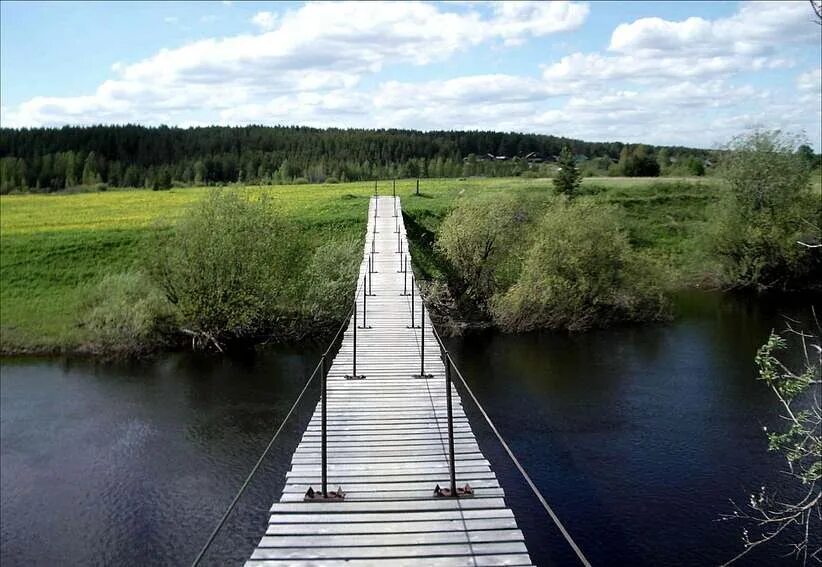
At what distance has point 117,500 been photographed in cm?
1764

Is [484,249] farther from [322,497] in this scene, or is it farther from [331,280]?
[322,497]

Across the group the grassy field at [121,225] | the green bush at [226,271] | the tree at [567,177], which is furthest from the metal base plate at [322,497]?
the tree at [567,177]

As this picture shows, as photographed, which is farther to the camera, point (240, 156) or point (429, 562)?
point (240, 156)

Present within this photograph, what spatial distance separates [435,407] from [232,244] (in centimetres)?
2044

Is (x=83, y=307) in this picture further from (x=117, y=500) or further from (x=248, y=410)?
(x=117, y=500)

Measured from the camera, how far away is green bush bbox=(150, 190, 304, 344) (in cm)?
2991

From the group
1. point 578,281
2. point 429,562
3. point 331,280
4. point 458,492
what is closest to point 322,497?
point 458,492

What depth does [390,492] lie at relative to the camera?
28.5 ft

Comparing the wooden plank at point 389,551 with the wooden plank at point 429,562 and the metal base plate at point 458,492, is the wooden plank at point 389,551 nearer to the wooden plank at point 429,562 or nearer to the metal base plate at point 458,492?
the wooden plank at point 429,562

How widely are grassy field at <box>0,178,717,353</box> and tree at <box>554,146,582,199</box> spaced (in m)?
1.93

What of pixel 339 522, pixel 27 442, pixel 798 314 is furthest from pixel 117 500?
pixel 798 314

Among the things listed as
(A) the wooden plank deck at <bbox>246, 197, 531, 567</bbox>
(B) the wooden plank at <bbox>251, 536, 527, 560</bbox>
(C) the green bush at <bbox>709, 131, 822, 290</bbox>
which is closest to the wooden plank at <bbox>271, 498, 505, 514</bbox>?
(A) the wooden plank deck at <bbox>246, 197, 531, 567</bbox>

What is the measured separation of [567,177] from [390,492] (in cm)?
4484

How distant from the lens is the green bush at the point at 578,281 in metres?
31.6
